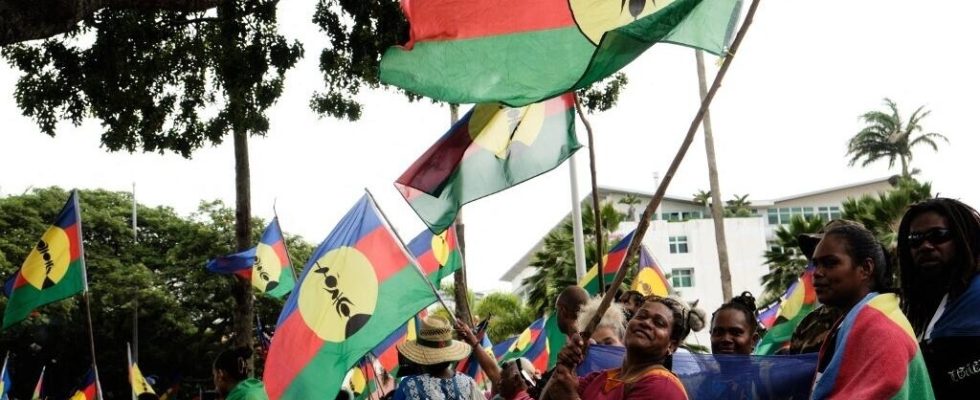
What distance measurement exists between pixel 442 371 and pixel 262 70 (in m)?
9.96

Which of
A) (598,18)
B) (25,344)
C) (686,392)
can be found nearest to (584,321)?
(686,392)

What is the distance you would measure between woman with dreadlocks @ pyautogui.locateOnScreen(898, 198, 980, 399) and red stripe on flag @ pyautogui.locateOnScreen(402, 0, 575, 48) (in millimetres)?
2182

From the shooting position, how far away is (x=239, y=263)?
1502 centimetres

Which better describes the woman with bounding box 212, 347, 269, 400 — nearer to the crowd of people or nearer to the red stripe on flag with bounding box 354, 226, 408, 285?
the red stripe on flag with bounding box 354, 226, 408, 285

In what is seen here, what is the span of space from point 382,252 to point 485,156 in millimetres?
907

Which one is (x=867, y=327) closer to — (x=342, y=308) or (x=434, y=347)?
(x=434, y=347)

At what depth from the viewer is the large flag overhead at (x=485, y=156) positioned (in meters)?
6.09

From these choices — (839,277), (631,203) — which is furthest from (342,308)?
(631,203)

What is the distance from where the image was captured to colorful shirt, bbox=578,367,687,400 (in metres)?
3.50

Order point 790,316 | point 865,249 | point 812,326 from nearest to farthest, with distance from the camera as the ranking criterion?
point 865,249 → point 812,326 → point 790,316

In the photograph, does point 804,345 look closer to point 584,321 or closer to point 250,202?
point 584,321

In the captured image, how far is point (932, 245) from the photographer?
10.4ft

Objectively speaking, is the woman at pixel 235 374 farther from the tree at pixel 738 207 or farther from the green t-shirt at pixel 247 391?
the tree at pixel 738 207

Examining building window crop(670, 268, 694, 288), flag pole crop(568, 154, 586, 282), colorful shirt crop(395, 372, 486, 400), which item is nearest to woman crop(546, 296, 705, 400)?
colorful shirt crop(395, 372, 486, 400)
